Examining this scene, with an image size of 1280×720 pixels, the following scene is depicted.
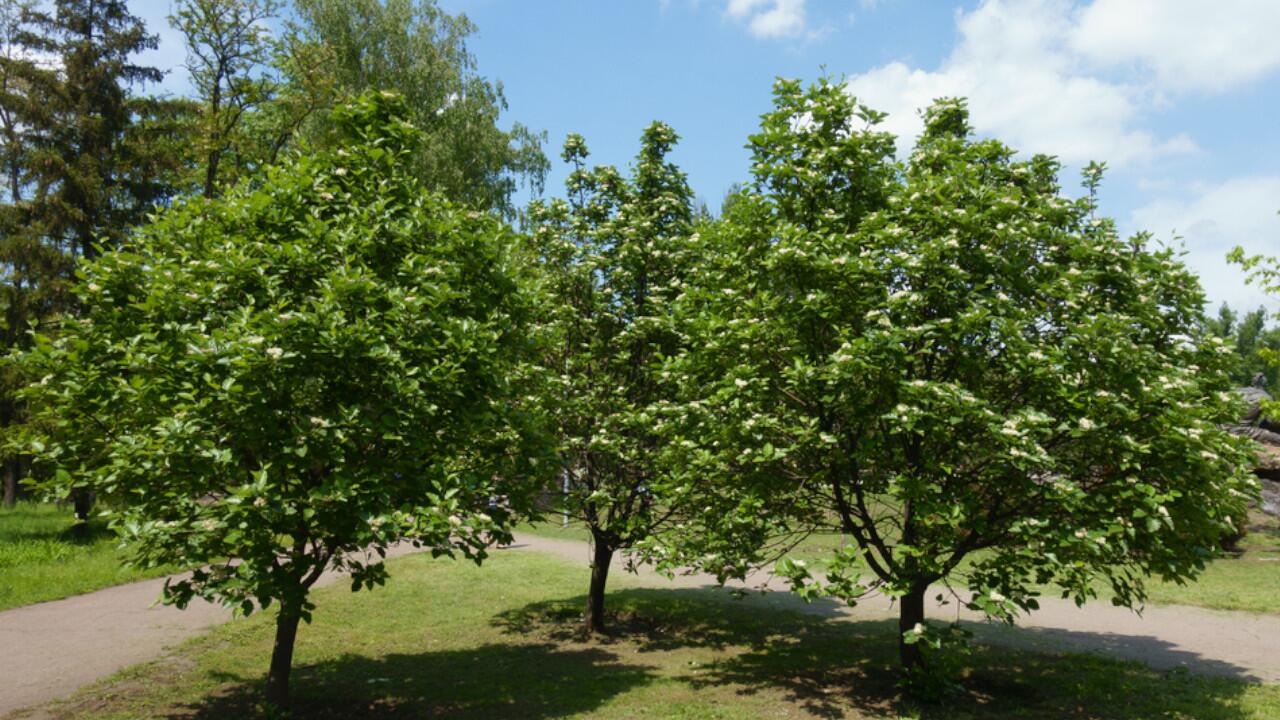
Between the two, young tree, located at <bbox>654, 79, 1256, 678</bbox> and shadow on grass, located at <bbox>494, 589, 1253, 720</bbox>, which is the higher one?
young tree, located at <bbox>654, 79, 1256, 678</bbox>

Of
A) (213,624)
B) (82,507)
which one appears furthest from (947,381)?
(82,507)

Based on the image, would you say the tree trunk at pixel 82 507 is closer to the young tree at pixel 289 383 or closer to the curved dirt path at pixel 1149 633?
the young tree at pixel 289 383

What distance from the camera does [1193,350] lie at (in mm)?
8148

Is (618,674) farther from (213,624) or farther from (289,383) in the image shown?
(213,624)

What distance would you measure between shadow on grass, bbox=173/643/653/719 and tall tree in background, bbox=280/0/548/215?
1676 centimetres

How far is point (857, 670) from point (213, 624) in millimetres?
10901

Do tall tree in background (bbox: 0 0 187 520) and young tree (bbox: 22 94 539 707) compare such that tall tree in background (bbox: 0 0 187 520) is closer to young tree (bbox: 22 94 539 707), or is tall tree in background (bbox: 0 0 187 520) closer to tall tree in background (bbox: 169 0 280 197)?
tall tree in background (bbox: 169 0 280 197)

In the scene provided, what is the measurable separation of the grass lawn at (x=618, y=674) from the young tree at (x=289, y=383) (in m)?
2.05

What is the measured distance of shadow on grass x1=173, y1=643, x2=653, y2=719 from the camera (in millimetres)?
8875

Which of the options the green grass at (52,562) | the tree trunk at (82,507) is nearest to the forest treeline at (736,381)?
the green grass at (52,562)

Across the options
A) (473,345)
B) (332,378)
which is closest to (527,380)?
(473,345)

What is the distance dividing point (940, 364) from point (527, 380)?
515 centimetres

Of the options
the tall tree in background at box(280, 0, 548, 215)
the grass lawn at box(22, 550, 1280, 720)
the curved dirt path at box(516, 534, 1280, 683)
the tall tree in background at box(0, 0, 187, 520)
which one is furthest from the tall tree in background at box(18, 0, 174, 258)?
the curved dirt path at box(516, 534, 1280, 683)

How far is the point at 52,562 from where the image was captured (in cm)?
1795
